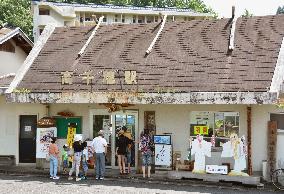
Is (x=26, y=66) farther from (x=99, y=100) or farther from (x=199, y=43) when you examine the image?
(x=199, y=43)

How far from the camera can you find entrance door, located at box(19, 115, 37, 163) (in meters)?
20.9

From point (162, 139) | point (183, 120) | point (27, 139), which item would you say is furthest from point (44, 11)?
point (162, 139)

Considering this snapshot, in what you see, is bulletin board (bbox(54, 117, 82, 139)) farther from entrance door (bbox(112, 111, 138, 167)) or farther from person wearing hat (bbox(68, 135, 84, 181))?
person wearing hat (bbox(68, 135, 84, 181))

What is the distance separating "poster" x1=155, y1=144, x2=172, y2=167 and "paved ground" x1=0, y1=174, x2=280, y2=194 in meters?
1.18

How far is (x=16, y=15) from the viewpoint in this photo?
191ft

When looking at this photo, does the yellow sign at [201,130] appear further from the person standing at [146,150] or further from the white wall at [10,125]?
the white wall at [10,125]

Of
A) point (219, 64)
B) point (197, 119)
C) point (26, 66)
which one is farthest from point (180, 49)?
point (26, 66)

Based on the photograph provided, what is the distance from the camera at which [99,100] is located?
18250 mm

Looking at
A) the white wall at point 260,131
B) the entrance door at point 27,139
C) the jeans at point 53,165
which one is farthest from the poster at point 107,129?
the white wall at point 260,131

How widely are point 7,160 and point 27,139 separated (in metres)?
1.22

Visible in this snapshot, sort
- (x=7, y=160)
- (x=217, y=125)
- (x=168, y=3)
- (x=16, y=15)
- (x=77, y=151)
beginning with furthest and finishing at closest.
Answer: (x=168, y=3) < (x=16, y=15) < (x=7, y=160) < (x=217, y=125) < (x=77, y=151)

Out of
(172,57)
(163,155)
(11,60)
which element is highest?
(11,60)

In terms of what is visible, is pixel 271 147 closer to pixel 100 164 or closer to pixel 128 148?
pixel 128 148

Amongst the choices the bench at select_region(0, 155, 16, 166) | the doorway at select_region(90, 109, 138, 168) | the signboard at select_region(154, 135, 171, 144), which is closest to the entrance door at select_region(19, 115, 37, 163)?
the bench at select_region(0, 155, 16, 166)
